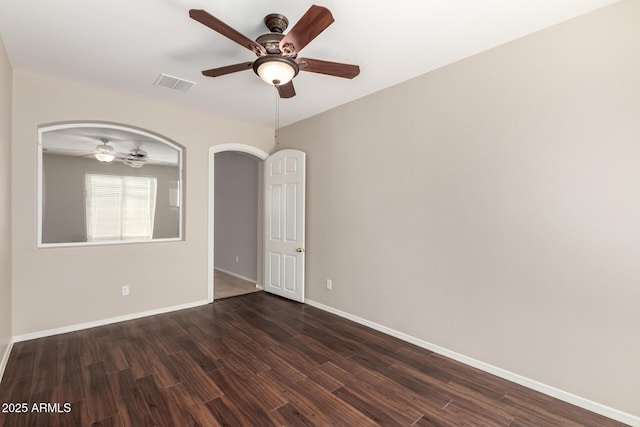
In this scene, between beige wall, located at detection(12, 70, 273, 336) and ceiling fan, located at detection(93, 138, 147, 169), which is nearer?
beige wall, located at detection(12, 70, 273, 336)

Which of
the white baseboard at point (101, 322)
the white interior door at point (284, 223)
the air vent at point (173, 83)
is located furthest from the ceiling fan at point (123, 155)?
the white baseboard at point (101, 322)

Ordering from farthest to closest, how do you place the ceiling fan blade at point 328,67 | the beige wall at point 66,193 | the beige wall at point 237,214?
1. the beige wall at point 237,214
2. the beige wall at point 66,193
3. the ceiling fan blade at point 328,67

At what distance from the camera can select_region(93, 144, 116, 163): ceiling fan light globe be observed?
3627 millimetres

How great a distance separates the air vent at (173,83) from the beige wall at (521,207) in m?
2.11

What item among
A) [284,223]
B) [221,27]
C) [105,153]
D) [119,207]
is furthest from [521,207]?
[105,153]

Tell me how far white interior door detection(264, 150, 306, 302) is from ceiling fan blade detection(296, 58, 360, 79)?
2.10 meters

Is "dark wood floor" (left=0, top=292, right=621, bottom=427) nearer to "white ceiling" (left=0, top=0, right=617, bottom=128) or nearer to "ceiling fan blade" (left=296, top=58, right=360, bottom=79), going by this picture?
"ceiling fan blade" (left=296, top=58, right=360, bottom=79)

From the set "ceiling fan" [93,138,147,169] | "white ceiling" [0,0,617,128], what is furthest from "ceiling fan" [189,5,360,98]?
"ceiling fan" [93,138,147,169]

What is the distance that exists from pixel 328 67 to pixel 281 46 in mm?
424

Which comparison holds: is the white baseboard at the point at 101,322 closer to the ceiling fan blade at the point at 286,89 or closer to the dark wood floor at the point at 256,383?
the dark wood floor at the point at 256,383

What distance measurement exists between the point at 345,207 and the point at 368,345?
5.60 feet

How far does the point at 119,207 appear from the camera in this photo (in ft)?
12.4

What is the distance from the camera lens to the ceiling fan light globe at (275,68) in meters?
2.06

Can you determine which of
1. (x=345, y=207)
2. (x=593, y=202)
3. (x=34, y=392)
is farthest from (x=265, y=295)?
(x=593, y=202)
